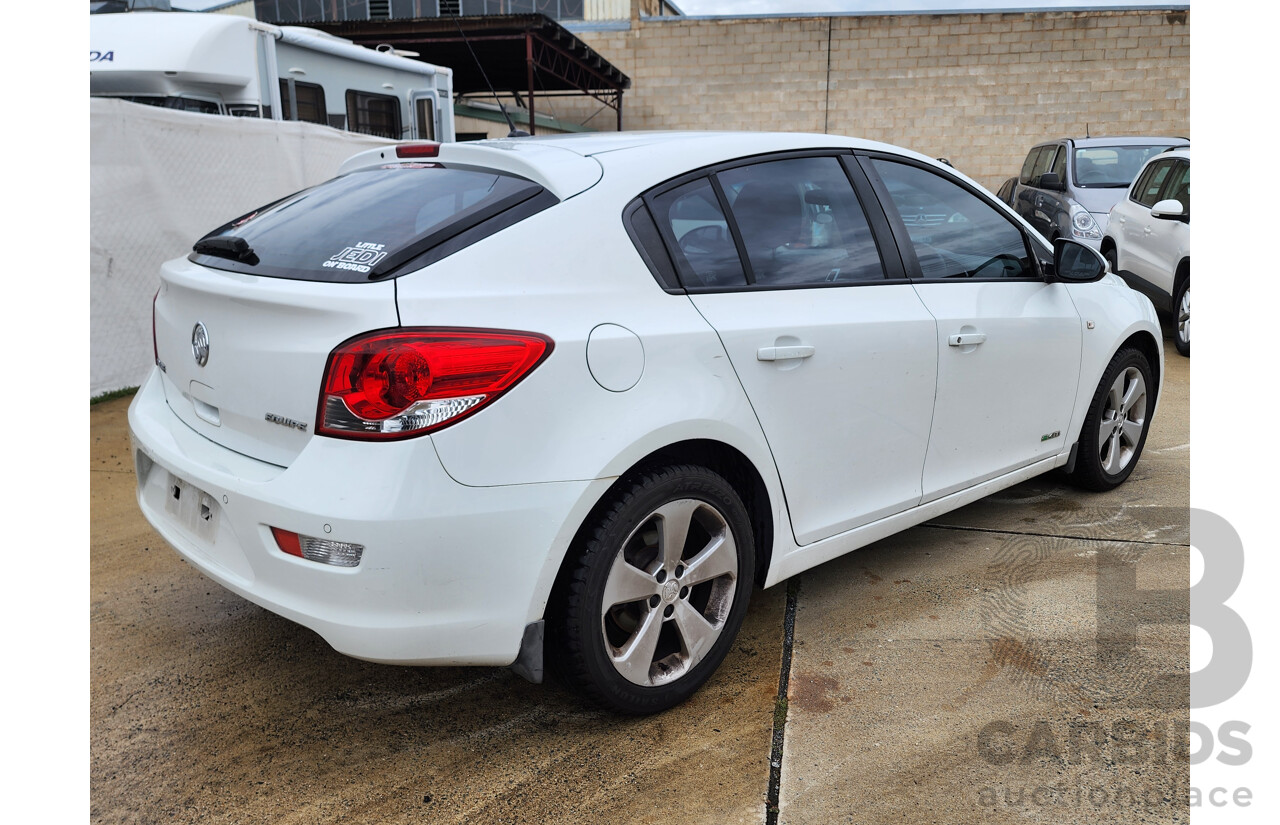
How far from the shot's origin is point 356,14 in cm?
2916

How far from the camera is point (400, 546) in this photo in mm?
2086

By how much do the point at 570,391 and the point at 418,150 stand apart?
1.17 meters

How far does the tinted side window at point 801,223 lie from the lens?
9.22 feet

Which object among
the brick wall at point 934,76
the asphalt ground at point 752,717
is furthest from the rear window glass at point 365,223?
the brick wall at point 934,76

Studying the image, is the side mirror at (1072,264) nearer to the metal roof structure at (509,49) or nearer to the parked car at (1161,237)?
the parked car at (1161,237)

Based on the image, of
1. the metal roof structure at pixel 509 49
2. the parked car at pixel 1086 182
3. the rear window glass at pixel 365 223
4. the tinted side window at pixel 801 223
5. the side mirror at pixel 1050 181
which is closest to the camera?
the rear window glass at pixel 365 223

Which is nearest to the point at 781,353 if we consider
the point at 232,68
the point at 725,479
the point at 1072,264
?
the point at 725,479

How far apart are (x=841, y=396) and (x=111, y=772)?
2219mm

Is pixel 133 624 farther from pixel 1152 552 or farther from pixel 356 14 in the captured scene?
pixel 356 14

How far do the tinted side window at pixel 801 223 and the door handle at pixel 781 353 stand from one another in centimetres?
21

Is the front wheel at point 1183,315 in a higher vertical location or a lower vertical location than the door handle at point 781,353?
lower

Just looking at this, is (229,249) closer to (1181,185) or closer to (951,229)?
(951,229)

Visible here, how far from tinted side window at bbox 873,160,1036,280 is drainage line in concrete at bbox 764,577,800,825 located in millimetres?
1206

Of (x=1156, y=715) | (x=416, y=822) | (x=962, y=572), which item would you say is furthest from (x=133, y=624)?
(x=1156, y=715)
